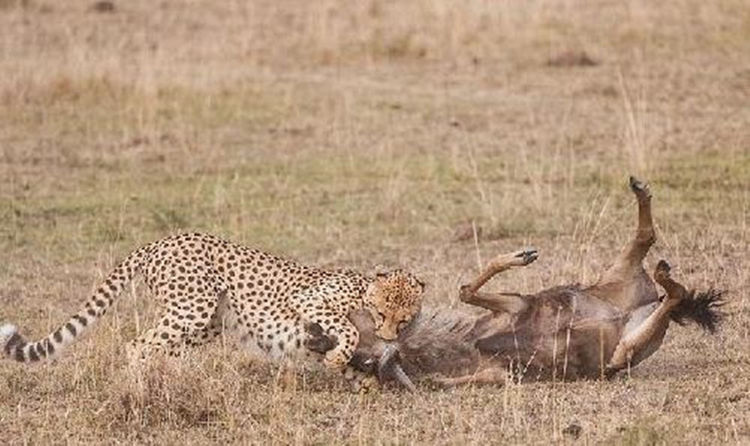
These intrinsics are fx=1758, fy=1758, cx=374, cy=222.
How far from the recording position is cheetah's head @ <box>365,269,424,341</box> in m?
7.27

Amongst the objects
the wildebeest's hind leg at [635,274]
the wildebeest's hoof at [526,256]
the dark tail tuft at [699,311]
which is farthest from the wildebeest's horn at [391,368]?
the dark tail tuft at [699,311]

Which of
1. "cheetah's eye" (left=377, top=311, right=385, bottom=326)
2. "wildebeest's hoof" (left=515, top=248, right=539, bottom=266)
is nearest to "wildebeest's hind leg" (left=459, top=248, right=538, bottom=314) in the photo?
"wildebeest's hoof" (left=515, top=248, right=539, bottom=266)

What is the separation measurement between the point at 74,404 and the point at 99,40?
12.3 meters

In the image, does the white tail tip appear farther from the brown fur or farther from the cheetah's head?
the cheetah's head

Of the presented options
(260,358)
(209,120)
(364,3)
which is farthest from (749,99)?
(260,358)

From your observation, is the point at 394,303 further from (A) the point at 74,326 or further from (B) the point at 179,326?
(A) the point at 74,326

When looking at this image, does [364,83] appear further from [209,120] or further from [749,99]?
[749,99]

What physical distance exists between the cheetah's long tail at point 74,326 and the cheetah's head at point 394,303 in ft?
3.89

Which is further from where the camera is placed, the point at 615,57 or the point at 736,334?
the point at 615,57

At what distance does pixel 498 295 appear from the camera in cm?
752

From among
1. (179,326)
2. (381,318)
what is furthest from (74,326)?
(381,318)

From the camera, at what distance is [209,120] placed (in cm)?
1517

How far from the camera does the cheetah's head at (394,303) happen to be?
286 inches

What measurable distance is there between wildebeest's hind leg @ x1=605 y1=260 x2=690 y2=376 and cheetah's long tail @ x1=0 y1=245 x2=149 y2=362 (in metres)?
2.15
